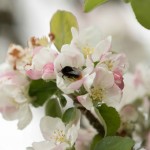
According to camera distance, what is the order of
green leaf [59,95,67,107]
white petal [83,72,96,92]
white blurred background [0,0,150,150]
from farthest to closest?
white blurred background [0,0,150,150] < green leaf [59,95,67,107] < white petal [83,72,96,92]

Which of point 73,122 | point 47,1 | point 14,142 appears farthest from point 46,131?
point 47,1

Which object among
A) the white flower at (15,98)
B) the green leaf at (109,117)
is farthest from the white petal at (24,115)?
the green leaf at (109,117)

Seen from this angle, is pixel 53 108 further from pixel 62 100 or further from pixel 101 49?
pixel 101 49

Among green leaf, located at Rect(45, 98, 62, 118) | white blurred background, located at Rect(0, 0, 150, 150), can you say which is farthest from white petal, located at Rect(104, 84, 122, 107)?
white blurred background, located at Rect(0, 0, 150, 150)

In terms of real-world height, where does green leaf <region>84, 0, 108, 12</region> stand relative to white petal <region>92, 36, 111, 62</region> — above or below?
above

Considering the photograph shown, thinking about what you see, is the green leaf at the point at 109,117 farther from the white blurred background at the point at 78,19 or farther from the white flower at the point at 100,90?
the white blurred background at the point at 78,19

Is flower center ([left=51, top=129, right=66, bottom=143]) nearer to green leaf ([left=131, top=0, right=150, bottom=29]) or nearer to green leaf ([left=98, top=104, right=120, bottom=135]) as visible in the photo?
green leaf ([left=98, top=104, right=120, bottom=135])

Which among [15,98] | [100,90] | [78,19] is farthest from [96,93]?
[78,19]

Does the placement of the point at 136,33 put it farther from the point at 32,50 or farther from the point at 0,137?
the point at 32,50
